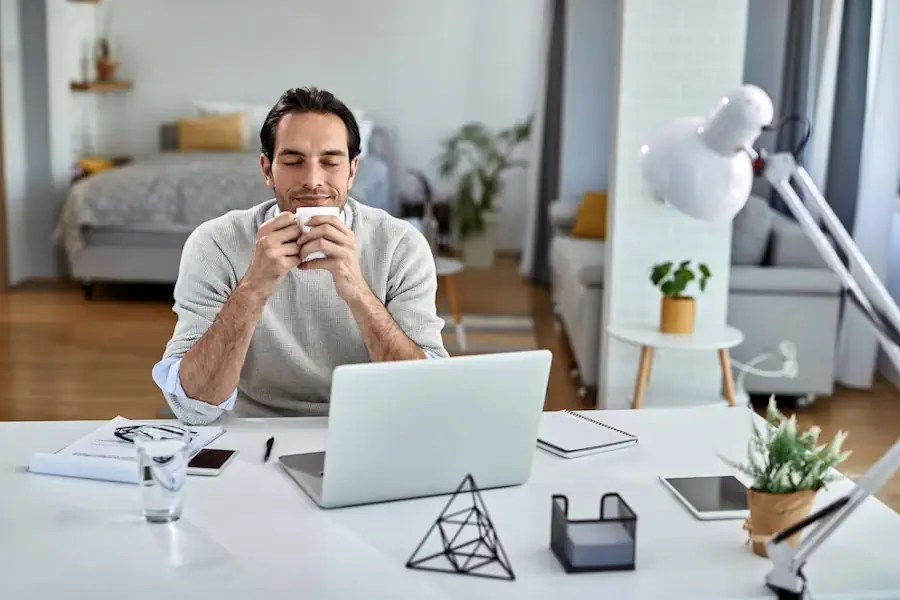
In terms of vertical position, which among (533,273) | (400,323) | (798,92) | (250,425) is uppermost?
(798,92)

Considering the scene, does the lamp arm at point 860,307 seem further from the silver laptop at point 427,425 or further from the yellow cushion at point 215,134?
the yellow cushion at point 215,134

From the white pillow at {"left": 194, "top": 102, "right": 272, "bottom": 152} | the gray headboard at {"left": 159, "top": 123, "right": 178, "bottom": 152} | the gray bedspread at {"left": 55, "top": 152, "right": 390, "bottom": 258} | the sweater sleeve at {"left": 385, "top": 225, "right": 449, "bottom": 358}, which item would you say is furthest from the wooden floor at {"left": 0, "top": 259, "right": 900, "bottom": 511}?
the sweater sleeve at {"left": 385, "top": 225, "right": 449, "bottom": 358}

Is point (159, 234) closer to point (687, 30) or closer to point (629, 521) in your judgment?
point (687, 30)

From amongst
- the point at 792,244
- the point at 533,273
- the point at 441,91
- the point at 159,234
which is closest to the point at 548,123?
the point at 533,273

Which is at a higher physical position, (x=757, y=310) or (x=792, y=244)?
(x=792, y=244)

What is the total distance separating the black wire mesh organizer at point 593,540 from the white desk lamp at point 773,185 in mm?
161

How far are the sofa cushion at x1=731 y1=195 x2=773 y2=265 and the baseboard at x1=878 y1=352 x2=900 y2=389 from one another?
3.25ft

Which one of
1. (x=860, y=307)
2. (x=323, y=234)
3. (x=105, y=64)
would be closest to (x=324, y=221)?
(x=323, y=234)

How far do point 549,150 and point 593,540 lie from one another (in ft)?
18.5

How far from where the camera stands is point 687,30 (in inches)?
142

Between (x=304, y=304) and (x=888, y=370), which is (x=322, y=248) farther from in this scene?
(x=888, y=370)

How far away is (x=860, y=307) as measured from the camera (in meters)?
1.08

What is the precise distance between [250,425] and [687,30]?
96.6 inches

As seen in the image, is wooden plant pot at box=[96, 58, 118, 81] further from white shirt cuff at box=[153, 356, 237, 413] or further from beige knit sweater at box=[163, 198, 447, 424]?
white shirt cuff at box=[153, 356, 237, 413]
